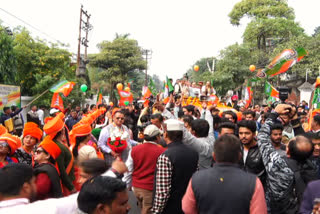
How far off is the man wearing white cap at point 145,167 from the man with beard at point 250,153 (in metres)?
1.11

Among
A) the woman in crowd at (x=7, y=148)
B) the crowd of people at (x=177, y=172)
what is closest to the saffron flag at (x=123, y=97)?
the crowd of people at (x=177, y=172)

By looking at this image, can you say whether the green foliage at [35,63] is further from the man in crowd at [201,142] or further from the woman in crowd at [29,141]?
the man in crowd at [201,142]

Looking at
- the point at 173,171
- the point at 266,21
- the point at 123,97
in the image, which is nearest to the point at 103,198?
the point at 173,171

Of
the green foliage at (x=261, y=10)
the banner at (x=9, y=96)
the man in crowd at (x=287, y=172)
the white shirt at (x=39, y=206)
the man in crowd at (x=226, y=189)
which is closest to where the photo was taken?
the white shirt at (x=39, y=206)

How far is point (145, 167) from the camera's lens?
3955 mm

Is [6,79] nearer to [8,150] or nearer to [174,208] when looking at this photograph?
[8,150]

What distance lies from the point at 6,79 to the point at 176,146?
15201mm

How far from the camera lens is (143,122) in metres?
7.61

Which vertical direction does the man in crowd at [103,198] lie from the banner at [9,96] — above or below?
below

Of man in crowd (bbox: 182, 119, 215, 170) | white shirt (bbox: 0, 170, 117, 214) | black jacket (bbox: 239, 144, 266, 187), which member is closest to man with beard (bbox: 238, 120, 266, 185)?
black jacket (bbox: 239, 144, 266, 187)

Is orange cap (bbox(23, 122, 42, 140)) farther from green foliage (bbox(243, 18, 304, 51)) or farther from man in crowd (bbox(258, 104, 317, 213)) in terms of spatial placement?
green foliage (bbox(243, 18, 304, 51))

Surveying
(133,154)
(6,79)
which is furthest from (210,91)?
(6,79)

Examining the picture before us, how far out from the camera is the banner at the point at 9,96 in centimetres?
1071

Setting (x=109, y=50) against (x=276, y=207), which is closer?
(x=276, y=207)
